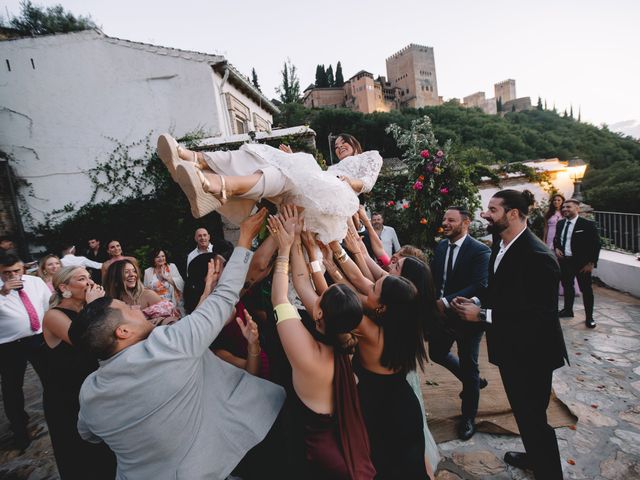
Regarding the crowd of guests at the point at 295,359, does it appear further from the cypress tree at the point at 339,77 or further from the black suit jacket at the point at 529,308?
the cypress tree at the point at 339,77

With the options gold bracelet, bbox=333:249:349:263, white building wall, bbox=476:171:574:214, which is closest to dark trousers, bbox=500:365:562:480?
gold bracelet, bbox=333:249:349:263

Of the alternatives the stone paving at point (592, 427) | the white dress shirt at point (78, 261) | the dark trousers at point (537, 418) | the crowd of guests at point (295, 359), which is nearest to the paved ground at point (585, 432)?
the stone paving at point (592, 427)

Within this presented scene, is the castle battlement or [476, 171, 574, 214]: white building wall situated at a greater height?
the castle battlement

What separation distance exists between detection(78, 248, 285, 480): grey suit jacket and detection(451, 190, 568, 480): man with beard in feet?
5.70

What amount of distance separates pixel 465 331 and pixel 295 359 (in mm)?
1963

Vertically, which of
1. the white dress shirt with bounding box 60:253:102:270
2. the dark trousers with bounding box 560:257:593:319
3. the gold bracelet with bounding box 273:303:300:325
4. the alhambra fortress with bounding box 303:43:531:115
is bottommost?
the dark trousers with bounding box 560:257:593:319

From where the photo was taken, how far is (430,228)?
23.0 ft

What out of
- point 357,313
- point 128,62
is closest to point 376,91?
point 128,62

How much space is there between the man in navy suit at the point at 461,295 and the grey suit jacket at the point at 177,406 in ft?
5.37

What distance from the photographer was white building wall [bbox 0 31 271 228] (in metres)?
9.17

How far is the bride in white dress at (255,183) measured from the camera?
159 centimetres

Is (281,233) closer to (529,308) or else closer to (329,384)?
(329,384)

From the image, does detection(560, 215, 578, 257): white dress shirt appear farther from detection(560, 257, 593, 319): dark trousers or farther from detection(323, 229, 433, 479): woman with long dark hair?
detection(323, 229, 433, 479): woman with long dark hair

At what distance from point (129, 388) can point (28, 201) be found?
462 inches
